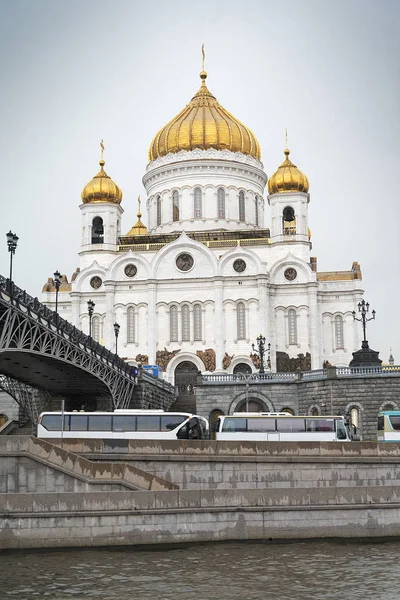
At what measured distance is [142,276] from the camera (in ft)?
228

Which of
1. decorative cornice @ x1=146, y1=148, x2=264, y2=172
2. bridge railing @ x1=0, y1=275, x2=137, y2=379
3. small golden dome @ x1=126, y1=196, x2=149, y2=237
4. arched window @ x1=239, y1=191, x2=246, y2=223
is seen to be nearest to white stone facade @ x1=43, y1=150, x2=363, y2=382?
arched window @ x1=239, y1=191, x2=246, y2=223

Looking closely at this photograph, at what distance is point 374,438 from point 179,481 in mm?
19006

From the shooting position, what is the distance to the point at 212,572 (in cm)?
1944

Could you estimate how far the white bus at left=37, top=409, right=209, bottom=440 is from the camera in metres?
30.7

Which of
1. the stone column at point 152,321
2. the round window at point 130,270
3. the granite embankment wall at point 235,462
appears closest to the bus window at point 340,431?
the granite embankment wall at point 235,462

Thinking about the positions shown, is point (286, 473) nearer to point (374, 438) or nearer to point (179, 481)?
point (179, 481)

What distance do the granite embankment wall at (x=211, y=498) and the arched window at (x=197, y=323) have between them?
39183mm

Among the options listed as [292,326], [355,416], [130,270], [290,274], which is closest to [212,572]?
[355,416]

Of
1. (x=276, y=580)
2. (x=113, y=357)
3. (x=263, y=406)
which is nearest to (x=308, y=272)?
(x=263, y=406)

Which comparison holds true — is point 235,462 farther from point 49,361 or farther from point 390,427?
point 49,361

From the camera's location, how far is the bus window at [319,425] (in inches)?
1262

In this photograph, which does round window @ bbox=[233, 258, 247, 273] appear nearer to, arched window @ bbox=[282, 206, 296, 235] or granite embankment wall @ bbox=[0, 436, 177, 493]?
arched window @ bbox=[282, 206, 296, 235]

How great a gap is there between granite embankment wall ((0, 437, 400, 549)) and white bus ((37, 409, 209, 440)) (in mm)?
3066

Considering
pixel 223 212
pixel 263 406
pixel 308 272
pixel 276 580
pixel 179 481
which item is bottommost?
pixel 276 580
